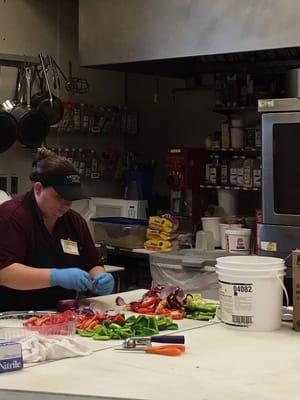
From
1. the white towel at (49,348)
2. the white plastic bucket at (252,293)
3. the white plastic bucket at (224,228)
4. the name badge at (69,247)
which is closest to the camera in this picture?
the white towel at (49,348)

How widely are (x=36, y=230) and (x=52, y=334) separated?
31.5 inches

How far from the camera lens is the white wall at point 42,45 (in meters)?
4.87

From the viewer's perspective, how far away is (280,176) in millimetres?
3564

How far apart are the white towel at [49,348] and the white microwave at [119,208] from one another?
2843mm

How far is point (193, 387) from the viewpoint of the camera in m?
1.73

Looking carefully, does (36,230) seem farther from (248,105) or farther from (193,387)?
(248,105)

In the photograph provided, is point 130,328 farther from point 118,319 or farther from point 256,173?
point 256,173

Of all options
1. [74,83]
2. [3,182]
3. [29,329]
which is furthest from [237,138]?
[29,329]

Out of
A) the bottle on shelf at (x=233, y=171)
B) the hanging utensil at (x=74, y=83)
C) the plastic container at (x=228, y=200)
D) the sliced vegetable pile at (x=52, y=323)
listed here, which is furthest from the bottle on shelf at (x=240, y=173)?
the sliced vegetable pile at (x=52, y=323)

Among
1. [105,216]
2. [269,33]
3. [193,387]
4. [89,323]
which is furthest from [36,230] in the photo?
[105,216]

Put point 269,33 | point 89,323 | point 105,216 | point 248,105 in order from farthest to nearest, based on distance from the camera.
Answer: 1. point 105,216
2. point 248,105
3. point 269,33
4. point 89,323

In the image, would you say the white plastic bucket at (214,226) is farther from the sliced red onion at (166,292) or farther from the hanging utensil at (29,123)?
the sliced red onion at (166,292)

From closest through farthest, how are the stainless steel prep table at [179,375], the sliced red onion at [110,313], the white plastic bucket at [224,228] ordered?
the stainless steel prep table at [179,375], the sliced red onion at [110,313], the white plastic bucket at [224,228]

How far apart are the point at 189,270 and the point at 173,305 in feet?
4.47
